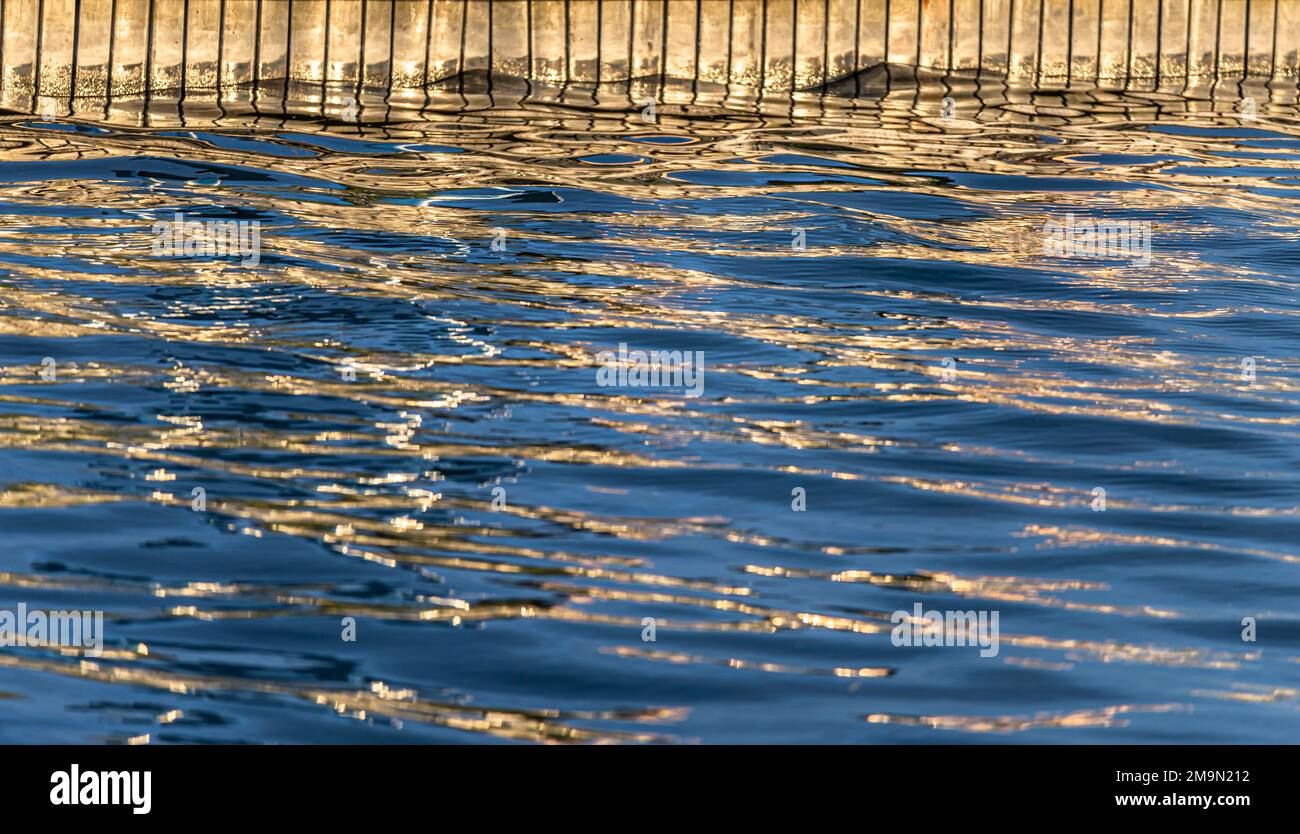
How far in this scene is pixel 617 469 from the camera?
417 inches

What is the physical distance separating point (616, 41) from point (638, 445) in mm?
14204

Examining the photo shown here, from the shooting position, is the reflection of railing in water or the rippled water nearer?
the rippled water

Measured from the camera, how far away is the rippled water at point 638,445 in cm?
744

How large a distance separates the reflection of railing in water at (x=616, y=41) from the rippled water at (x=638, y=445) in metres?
2.15

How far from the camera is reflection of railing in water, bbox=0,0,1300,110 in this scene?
23125 mm

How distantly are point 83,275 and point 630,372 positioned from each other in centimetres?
529

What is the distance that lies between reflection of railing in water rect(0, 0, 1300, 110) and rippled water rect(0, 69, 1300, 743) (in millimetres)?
2154

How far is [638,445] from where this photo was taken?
11.1 m

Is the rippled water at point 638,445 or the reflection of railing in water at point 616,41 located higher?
the reflection of railing in water at point 616,41

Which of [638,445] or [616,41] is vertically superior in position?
[616,41]

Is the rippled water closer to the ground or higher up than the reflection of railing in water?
closer to the ground

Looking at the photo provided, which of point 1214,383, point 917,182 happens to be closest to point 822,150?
point 917,182

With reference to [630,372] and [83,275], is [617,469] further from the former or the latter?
[83,275]

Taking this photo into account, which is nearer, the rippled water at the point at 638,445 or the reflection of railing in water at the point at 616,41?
the rippled water at the point at 638,445
